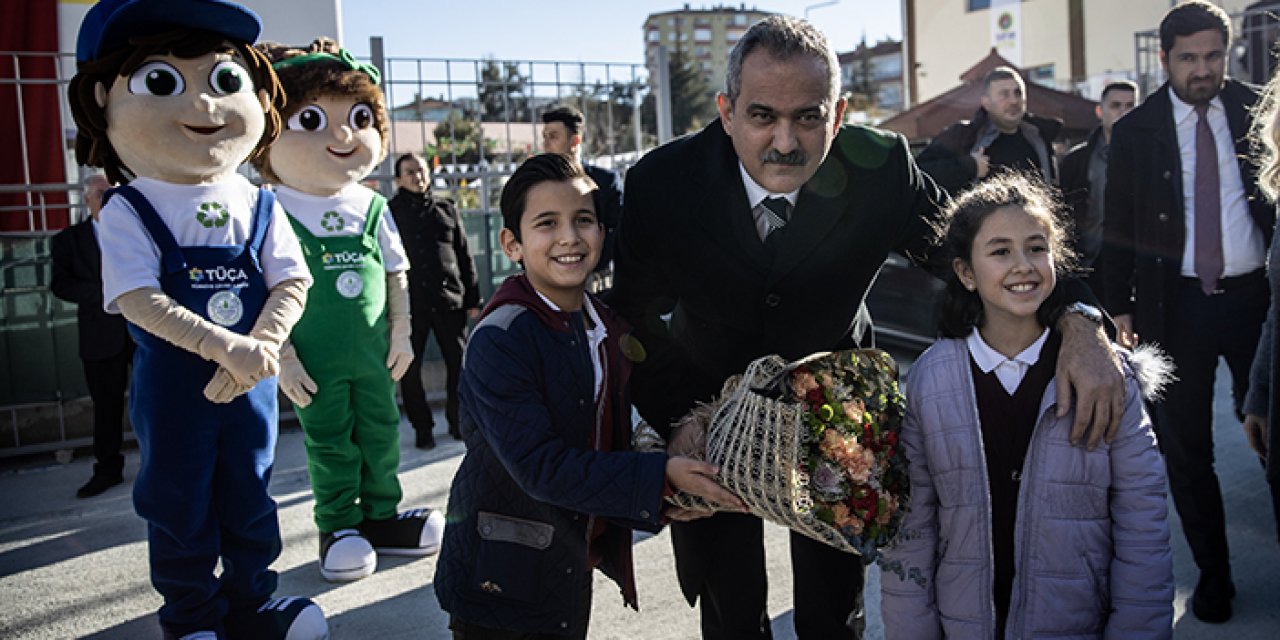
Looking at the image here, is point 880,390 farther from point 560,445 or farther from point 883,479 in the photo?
point 560,445

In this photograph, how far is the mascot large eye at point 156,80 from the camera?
2.91m

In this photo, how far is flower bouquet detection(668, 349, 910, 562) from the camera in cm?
178

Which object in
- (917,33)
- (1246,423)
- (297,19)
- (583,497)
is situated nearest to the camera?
(583,497)

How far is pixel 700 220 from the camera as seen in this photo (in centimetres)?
228

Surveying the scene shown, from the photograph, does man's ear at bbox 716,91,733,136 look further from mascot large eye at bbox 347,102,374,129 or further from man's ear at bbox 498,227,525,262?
mascot large eye at bbox 347,102,374,129

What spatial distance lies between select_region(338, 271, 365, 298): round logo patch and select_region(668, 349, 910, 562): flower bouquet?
2.19 m

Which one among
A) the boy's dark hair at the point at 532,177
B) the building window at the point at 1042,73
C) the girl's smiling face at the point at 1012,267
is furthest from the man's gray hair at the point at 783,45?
the building window at the point at 1042,73

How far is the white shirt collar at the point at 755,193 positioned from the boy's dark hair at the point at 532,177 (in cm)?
37

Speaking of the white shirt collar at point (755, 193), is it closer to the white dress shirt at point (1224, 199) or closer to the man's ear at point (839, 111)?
the man's ear at point (839, 111)

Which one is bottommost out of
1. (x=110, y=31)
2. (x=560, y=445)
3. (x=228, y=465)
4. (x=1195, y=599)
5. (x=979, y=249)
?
(x=1195, y=599)

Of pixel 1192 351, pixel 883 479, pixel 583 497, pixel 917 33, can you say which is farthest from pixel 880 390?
pixel 917 33

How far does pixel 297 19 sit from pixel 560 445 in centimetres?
563

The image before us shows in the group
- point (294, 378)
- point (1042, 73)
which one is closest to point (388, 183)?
point (294, 378)

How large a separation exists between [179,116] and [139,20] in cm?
31
